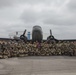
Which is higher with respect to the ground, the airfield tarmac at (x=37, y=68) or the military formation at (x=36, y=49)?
the military formation at (x=36, y=49)

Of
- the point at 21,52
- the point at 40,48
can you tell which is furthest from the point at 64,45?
the point at 21,52

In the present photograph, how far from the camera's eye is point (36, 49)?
→ 2380 cm

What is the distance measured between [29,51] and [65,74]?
13.4 metres

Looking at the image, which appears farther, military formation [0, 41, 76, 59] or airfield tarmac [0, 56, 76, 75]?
military formation [0, 41, 76, 59]

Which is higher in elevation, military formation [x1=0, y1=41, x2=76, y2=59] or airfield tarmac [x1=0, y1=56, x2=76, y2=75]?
military formation [x1=0, y1=41, x2=76, y2=59]

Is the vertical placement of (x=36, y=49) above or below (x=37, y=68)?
above

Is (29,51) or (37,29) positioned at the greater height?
(37,29)

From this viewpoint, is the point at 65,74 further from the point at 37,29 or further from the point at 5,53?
the point at 37,29

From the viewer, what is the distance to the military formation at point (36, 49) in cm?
2253

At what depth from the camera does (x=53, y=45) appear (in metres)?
24.6

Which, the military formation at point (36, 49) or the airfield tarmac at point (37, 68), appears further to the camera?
the military formation at point (36, 49)

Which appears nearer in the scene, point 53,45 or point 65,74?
point 65,74

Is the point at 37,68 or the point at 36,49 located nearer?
the point at 37,68

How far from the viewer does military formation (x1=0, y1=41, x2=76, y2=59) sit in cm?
2253
